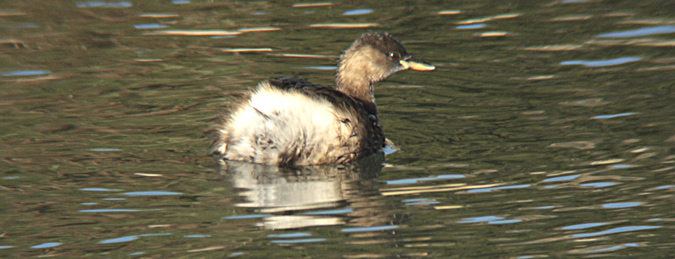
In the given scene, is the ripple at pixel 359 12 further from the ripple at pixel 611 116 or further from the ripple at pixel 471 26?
the ripple at pixel 611 116

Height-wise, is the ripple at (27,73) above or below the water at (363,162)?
above

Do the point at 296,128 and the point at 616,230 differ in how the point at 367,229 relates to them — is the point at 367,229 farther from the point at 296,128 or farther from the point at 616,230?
the point at 296,128

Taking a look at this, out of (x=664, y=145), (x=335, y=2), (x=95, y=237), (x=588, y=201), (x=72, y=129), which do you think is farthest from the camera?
(x=335, y=2)

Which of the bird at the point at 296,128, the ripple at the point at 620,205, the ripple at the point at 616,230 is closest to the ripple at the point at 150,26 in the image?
the bird at the point at 296,128

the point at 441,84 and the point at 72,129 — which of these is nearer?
the point at 72,129

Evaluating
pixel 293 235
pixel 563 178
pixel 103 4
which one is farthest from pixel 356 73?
pixel 103 4

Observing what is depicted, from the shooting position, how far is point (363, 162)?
7.53 metres

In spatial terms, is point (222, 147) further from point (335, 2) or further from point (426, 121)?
point (335, 2)

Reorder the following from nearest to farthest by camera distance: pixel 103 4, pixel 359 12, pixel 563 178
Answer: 1. pixel 563 178
2. pixel 359 12
3. pixel 103 4

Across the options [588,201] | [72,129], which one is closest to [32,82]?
[72,129]

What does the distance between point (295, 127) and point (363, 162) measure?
0.67 metres

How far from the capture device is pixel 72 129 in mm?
8297

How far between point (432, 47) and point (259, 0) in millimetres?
3282

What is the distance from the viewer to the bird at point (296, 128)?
7.16m
